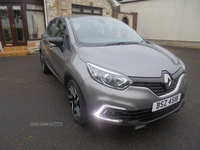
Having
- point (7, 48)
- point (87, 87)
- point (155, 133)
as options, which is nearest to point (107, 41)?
point (87, 87)

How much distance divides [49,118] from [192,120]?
2.35m

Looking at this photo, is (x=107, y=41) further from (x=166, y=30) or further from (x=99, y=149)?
(x=166, y=30)

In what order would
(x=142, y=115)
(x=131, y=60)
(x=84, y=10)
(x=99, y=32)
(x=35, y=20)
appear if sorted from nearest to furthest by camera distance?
(x=142, y=115) → (x=131, y=60) → (x=99, y=32) → (x=35, y=20) → (x=84, y=10)

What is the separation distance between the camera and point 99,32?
2824 mm

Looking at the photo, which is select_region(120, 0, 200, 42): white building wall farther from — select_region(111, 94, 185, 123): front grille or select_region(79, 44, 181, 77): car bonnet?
select_region(111, 94, 185, 123): front grille

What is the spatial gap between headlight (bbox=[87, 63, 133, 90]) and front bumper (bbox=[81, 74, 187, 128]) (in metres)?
0.05

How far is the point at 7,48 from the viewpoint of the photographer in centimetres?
818

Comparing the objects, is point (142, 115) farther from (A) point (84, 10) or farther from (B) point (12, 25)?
(A) point (84, 10)

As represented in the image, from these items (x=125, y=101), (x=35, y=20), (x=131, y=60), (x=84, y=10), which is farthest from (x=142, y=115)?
(x=84, y=10)

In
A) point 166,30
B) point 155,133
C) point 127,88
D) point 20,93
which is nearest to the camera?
point 127,88

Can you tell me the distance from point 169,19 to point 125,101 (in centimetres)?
1228

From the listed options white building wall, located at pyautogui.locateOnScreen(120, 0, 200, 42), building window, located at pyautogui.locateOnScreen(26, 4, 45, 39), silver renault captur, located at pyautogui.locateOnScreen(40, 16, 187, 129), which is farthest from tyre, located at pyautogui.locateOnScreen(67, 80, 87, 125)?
white building wall, located at pyautogui.locateOnScreen(120, 0, 200, 42)

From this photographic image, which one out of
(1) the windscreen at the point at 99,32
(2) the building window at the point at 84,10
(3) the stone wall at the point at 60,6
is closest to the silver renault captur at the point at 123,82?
(1) the windscreen at the point at 99,32

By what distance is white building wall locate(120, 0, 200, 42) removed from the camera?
10.6m
